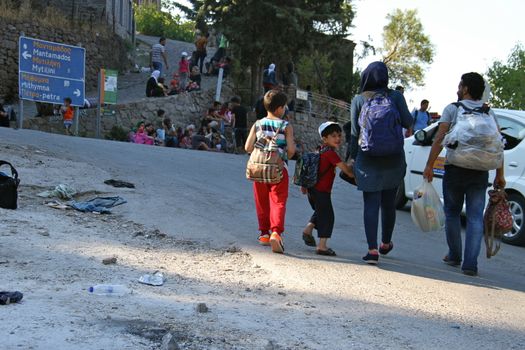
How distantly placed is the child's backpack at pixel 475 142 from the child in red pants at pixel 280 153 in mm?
1483

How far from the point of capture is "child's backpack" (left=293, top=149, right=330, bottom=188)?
6523mm

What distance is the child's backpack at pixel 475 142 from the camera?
6270 millimetres

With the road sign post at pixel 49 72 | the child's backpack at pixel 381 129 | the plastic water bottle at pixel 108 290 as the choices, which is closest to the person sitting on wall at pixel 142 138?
the road sign post at pixel 49 72

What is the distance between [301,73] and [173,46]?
903 cm

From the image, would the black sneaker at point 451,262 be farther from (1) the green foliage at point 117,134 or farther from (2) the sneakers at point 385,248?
(1) the green foliage at point 117,134

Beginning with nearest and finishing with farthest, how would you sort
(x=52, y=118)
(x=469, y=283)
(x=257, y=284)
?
(x=257, y=284) < (x=469, y=283) < (x=52, y=118)

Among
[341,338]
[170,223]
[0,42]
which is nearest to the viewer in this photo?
[341,338]

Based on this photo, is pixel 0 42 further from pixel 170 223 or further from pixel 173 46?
pixel 170 223

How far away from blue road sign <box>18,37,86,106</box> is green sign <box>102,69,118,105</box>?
2.12 metres

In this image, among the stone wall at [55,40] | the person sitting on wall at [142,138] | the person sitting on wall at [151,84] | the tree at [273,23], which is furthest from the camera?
the stone wall at [55,40]

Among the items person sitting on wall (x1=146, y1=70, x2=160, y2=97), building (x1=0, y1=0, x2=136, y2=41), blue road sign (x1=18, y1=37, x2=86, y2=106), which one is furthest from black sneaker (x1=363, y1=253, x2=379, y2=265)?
building (x1=0, y1=0, x2=136, y2=41)

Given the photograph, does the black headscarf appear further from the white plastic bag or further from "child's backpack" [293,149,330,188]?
the white plastic bag

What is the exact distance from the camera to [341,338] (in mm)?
4227

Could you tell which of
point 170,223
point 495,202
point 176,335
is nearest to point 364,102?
point 495,202
